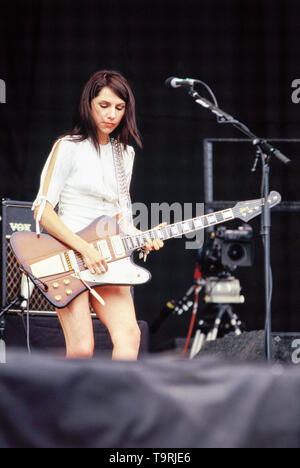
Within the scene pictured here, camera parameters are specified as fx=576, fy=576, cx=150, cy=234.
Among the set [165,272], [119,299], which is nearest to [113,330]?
[119,299]

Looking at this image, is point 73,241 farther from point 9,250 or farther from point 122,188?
point 9,250

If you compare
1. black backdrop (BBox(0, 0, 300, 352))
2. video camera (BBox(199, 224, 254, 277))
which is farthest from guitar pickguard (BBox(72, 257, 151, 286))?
black backdrop (BBox(0, 0, 300, 352))

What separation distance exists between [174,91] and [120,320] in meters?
2.61

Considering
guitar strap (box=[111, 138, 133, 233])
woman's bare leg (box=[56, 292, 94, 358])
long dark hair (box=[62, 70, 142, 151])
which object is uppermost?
long dark hair (box=[62, 70, 142, 151])

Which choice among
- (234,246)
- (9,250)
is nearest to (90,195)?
(9,250)

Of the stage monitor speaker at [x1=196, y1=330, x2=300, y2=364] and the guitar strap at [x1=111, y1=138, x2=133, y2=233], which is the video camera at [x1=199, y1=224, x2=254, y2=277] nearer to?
the stage monitor speaker at [x1=196, y1=330, x2=300, y2=364]

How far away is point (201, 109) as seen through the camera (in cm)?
440

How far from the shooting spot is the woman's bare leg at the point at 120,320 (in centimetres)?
211

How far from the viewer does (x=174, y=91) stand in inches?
171

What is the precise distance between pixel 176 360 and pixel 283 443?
0.55 feet

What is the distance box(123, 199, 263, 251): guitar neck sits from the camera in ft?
7.66

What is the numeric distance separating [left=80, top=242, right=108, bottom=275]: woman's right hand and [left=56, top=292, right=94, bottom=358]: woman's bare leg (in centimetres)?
10

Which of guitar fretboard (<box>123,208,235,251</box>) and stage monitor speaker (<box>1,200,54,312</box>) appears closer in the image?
guitar fretboard (<box>123,208,235,251</box>)

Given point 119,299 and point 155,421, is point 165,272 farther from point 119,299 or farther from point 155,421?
point 155,421
